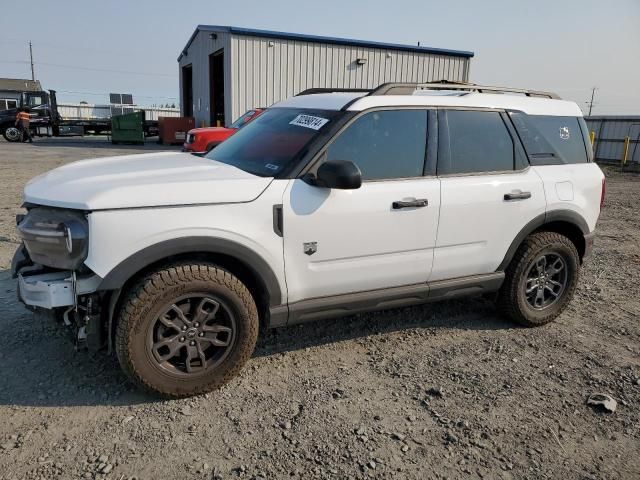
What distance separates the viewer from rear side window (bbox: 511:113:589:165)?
4207 mm

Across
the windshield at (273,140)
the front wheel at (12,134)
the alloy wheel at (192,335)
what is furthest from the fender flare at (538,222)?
the front wheel at (12,134)

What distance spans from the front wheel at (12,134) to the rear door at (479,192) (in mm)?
27523

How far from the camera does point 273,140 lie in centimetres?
373

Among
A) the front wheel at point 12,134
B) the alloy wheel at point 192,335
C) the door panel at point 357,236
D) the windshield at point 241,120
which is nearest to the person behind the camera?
the alloy wheel at point 192,335

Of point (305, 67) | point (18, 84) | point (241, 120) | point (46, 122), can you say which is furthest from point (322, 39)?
point (18, 84)

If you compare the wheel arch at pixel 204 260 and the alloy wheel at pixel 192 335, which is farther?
the alloy wheel at pixel 192 335

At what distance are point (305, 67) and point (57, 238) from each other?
64.7 feet

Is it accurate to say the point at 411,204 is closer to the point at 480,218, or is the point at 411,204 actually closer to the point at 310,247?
the point at 480,218

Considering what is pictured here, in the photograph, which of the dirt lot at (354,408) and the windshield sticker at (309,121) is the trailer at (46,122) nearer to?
the windshield sticker at (309,121)

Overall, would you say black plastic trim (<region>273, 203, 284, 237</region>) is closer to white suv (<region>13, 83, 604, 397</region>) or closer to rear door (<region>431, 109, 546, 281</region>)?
white suv (<region>13, 83, 604, 397</region>)

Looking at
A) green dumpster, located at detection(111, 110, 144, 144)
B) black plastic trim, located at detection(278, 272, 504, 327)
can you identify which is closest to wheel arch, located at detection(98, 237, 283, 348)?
black plastic trim, located at detection(278, 272, 504, 327)

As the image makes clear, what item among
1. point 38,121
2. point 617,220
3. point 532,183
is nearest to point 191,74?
point 38,121

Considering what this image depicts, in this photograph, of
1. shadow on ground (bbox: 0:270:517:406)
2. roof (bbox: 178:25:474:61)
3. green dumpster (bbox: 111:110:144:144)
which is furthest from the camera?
green dumpster (bbox: 111:110:144:144)

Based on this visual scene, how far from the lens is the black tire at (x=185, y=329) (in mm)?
2914
